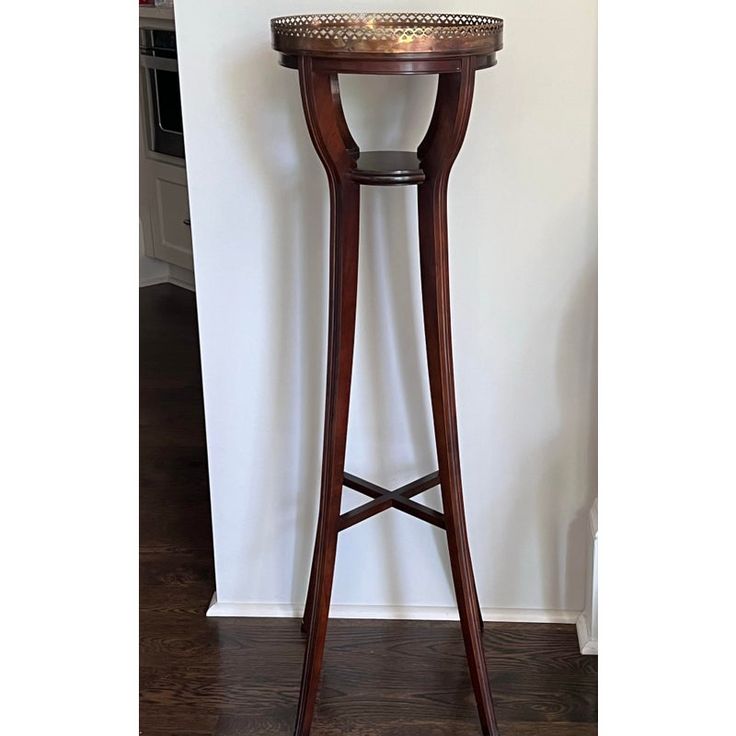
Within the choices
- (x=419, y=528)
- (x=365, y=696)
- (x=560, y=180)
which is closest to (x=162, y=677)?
(x=365, y=696)

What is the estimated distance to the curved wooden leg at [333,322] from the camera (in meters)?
1.47

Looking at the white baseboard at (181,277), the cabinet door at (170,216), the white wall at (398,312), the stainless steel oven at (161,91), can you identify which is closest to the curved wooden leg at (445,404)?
the white wall at (398,312)

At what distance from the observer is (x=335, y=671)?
1.90m

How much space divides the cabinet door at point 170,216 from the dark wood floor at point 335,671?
1823 millimetres

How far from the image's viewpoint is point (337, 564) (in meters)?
2.04

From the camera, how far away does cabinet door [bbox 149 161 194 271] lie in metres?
3.87

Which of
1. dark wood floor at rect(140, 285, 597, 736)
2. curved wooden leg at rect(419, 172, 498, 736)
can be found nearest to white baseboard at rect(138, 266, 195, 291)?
dark wood floor at rect(140, 285, 597, 736)

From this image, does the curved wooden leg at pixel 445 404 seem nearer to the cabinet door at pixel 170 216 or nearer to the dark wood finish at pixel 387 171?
the dark wood finish at pixel 387 171

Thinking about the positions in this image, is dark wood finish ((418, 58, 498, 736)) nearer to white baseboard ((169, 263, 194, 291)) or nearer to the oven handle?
the oven handle

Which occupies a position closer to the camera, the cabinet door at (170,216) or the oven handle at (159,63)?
the oven handle at (159,63)

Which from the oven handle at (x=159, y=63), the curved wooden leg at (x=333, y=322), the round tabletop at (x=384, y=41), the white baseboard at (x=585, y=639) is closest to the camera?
the round tabletop at (x=384, y=41)

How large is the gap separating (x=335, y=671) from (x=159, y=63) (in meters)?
2.44
